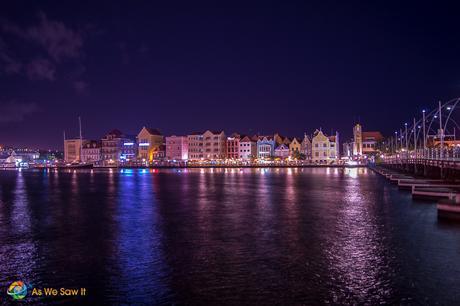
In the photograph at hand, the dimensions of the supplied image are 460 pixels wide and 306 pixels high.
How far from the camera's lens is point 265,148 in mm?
189125

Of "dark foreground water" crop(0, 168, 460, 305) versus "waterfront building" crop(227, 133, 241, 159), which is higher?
"waterfront building" crop(227, 133, 241, 159)

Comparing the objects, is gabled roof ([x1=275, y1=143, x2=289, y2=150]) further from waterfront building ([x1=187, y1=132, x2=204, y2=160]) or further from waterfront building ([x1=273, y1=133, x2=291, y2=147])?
waterfront building ([x1=187, y1=132, x2=204, y2=160])

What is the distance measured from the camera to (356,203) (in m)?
47.4

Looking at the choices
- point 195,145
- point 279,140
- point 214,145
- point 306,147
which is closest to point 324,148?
point 306,147

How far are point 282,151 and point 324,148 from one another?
17829mm

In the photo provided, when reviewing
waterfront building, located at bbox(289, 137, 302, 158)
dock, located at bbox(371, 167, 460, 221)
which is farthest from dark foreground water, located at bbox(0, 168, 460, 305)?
waterfront building, located at bbox(289, 137, 302, 158)

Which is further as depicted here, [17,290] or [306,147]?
[306,147]

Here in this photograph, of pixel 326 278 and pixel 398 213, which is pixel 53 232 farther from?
pixel 398 213

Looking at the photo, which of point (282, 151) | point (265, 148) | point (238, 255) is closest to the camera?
point (238, 255)

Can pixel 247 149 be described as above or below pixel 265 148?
below

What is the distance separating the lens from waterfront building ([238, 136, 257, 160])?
187750mm

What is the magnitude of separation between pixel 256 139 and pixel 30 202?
14562 centimetres

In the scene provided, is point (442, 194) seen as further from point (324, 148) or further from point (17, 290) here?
point (324, 148)

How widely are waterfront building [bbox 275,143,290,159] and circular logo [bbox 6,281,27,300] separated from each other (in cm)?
17126
